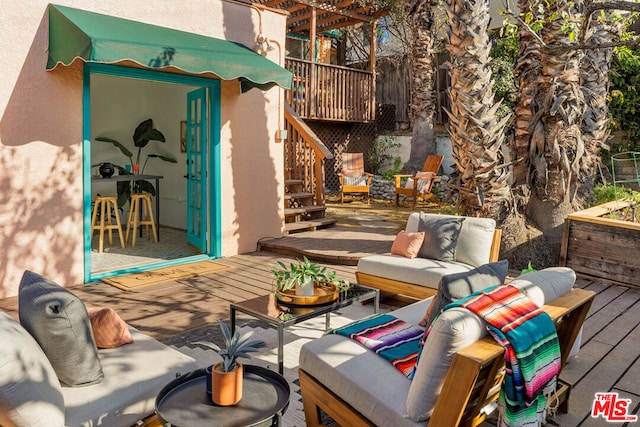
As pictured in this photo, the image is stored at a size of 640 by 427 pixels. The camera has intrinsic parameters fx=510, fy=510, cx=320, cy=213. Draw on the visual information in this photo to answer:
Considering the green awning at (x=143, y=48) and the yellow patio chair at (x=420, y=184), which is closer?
the green awning at (x=143, y=48)

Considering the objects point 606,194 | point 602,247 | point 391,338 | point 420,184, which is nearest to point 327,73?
point 420,184

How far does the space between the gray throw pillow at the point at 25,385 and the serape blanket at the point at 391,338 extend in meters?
1.45

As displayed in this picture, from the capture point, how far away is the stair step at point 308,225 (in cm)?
801

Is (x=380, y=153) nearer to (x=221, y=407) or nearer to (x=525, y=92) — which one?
(x=525, y=92)

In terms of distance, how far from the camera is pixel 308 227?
8.25 metres

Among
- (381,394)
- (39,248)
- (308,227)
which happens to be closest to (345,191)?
(308,227)

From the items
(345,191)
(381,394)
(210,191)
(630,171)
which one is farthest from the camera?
(345,191)

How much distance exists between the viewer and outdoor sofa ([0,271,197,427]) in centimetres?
179

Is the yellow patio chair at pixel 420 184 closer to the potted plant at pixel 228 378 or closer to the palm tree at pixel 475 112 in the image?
the palm tree at pixel 475 112

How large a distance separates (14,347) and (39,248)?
151 inches

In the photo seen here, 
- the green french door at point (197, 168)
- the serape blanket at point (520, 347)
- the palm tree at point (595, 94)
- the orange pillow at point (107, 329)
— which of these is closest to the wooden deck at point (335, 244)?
the green french door at point (197, 168)

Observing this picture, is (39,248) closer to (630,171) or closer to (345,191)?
(345,191)

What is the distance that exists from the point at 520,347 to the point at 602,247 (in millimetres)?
4425

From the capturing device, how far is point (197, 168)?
717 centimetres
